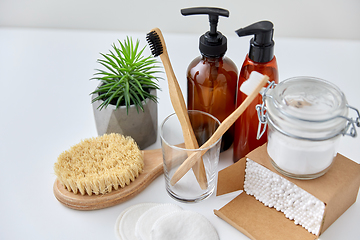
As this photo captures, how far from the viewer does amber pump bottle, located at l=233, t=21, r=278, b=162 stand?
608 millimetres

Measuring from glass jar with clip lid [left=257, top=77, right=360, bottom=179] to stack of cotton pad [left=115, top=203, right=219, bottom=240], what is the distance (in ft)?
0.49

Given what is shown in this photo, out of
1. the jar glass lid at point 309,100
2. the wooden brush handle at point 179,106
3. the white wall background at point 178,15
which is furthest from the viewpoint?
the white wall background at point 178,15

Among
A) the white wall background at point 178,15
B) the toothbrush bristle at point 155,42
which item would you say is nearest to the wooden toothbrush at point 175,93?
the toothbrush bristle at point 155,42

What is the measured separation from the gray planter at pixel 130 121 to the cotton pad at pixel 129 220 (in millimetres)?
147

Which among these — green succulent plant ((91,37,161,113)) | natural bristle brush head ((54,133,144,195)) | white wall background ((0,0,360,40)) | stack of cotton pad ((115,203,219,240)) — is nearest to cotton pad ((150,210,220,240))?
stack of cotton pad ((115,203,219,240))

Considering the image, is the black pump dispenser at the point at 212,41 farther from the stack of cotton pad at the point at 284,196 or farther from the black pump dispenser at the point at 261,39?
the stack of cotton pad at the point at 284,196

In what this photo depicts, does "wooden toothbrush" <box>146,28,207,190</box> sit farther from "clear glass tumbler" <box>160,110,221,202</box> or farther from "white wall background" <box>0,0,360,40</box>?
"white wall background" <box>0,0,360,40</box>

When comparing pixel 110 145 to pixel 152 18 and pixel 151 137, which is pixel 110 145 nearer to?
pixel 151 137

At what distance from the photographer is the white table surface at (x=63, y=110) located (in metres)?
0.65

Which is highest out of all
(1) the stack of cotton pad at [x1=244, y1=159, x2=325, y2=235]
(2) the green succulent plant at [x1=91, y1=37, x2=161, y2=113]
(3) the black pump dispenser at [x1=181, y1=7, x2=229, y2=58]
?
(3) the black pump dispenser at [x1=181, y1=7, x2=229, y2=58]

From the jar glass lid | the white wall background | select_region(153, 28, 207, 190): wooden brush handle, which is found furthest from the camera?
the white wall background

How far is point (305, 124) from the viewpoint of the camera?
54cm

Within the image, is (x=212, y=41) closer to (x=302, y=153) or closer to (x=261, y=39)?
(x=261, y=39)

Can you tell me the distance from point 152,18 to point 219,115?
1.71 ft
